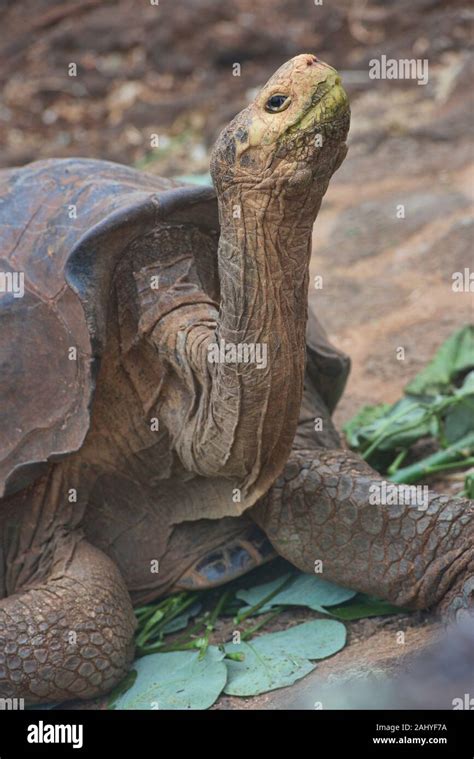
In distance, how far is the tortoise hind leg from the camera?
3.70m

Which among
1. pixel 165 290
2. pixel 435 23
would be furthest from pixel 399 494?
pixel 435 23

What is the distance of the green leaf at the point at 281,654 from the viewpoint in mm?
3238

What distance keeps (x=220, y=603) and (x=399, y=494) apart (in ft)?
2.23

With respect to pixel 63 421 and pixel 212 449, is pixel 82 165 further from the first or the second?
pixel 212 449

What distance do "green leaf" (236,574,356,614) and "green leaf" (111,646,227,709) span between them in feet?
0.95

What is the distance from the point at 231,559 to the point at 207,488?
0.25 metres

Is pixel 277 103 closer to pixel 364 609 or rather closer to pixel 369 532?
pixel 369 532

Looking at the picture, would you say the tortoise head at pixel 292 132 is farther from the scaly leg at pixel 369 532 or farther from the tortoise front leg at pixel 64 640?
the tortoise front leg at pixel 64 640

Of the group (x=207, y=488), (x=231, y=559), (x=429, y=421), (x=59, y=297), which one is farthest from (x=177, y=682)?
(x=429, y=421)

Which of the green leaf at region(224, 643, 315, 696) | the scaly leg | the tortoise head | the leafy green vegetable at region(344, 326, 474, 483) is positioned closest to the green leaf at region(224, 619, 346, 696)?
the green leaf at region(224, 643, 315, 696)

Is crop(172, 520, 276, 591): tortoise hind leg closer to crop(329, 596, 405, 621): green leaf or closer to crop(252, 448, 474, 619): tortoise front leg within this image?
crop(252, 448, 474, 619): tortoise front leg

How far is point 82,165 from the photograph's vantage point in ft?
12.8

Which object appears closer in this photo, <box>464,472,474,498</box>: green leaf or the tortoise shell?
the tortoise shell

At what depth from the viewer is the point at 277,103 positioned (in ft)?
8.32
